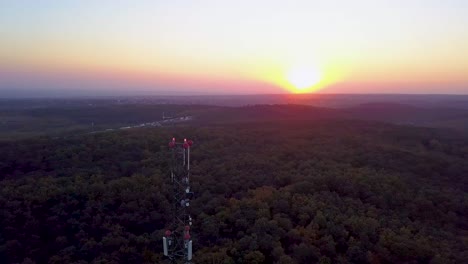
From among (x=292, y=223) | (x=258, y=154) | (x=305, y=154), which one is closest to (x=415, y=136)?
(x=305, y=154)

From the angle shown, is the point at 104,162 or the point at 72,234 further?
the point at 104,162

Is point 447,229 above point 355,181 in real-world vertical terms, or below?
below

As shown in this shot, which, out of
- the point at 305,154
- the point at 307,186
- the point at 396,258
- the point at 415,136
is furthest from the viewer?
the point at 415,136

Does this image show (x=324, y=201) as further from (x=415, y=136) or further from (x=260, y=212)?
(x=415, y=136)

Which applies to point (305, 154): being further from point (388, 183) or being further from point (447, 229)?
point (447, 229)


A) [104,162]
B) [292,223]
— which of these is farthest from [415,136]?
[104,162]

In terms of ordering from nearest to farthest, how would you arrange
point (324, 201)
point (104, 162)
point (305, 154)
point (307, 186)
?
point (324, 201)
point (307, 186)
point (104, 162)
point (305, 154)
